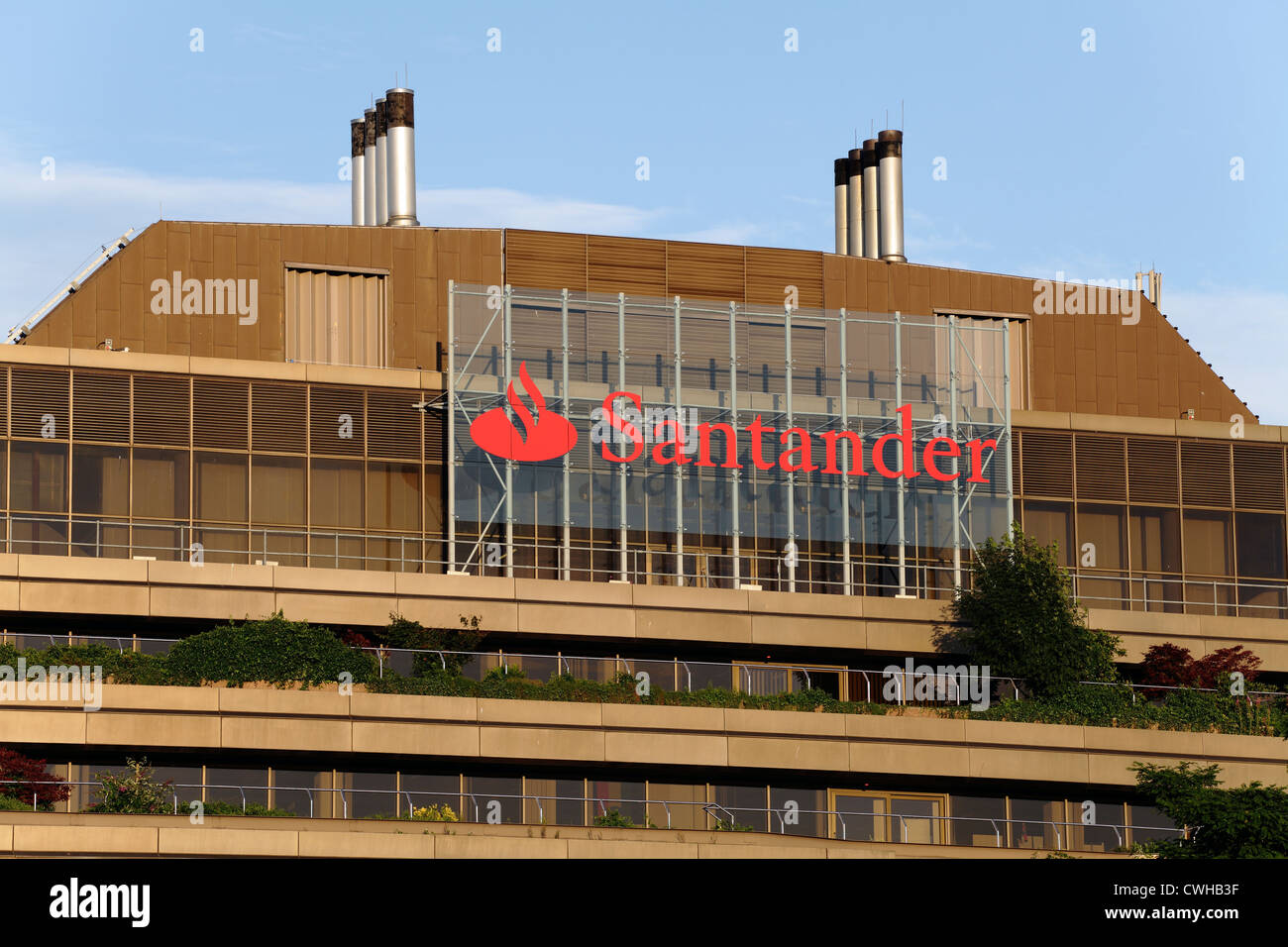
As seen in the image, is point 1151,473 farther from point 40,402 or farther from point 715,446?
point 40,402

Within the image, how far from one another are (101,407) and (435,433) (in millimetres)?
9079

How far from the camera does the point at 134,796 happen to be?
42.9 m

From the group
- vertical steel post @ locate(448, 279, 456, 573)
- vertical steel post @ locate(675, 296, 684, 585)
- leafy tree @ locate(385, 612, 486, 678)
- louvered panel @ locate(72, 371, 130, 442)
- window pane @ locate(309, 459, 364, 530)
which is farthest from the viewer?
vertical steel post @ locate(675, 296, 684, 585)

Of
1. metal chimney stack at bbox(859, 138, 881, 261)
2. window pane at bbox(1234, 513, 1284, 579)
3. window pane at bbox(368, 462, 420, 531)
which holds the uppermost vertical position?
metal chimney stack at bbox(859, 138, 881, 261)

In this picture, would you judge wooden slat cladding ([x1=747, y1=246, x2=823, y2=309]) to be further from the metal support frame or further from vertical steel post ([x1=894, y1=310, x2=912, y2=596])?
the metal support frame

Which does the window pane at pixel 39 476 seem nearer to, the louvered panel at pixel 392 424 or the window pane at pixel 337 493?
the window pane at pixel 337 493

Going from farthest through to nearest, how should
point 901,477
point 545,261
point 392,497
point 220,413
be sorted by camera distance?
1. point 545,261
2. point 901,477
3. point 392,497
4. point 220,413

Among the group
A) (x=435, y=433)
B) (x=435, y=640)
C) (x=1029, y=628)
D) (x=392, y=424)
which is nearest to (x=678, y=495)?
(x=435, y=433)

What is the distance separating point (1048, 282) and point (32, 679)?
3411 centimetres

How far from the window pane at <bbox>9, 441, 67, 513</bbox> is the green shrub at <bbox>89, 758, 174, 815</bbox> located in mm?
9864

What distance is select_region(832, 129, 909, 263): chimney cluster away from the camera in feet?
213

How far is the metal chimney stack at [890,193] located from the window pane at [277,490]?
21241 millimetres
